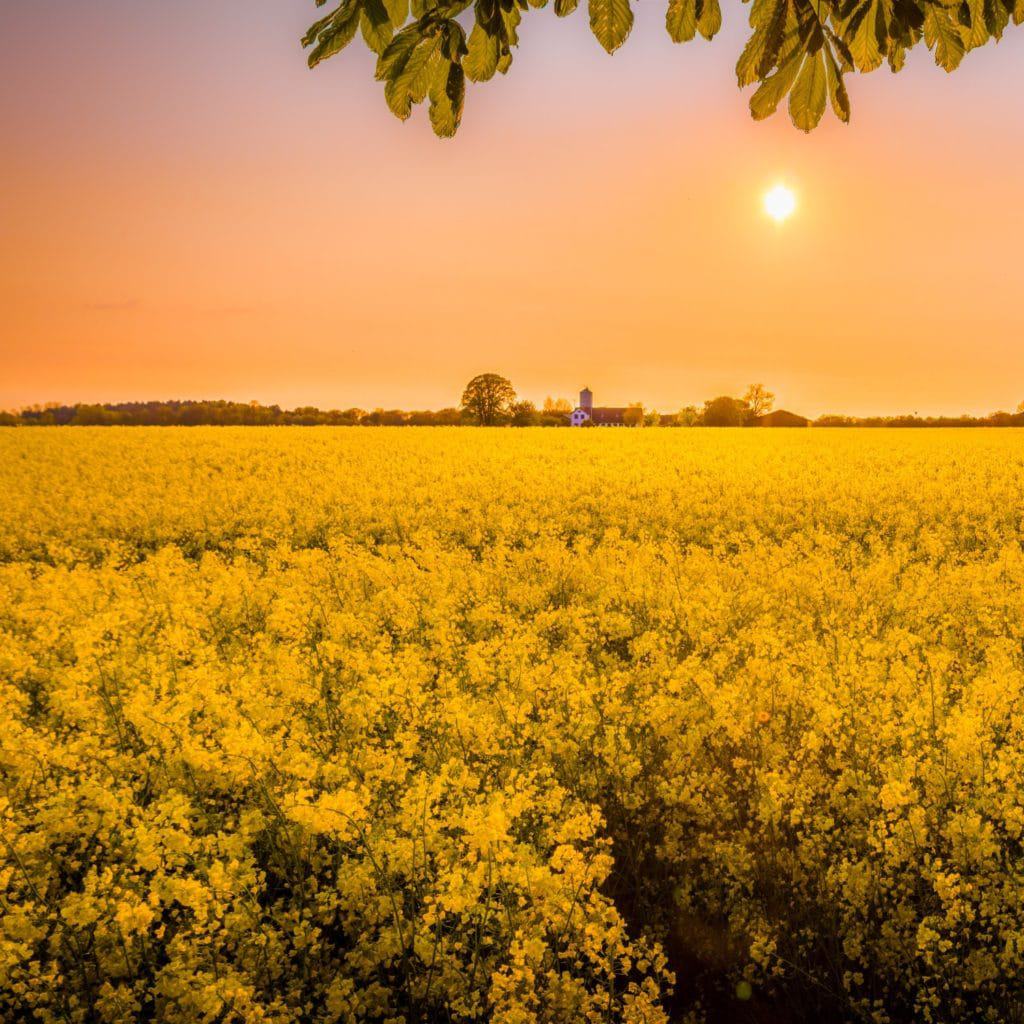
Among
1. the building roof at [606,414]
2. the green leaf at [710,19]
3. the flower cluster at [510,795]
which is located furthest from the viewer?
the building roof at [606,414]

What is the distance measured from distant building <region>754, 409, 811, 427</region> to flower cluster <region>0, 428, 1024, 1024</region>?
8504cm

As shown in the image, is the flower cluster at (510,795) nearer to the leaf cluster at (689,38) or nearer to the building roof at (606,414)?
the leaf cluster at (689,38)

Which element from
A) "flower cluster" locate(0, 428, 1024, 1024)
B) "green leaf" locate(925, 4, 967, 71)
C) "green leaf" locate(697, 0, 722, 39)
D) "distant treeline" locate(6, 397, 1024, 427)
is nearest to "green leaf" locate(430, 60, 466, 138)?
"green leaf" locate(697, 0, 722, 39)

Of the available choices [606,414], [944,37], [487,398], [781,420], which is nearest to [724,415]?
[781,420]

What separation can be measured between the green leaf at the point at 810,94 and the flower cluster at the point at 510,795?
280 centimetres

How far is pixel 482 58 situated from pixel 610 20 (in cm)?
56

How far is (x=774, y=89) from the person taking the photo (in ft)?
8.71

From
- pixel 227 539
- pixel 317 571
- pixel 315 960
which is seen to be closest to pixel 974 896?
pixel 315 960

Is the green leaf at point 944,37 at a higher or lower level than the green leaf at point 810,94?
higher

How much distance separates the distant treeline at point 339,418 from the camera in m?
59.1

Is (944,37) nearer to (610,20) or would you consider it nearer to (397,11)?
(610,20)

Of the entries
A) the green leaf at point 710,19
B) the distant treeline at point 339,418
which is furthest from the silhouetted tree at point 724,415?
the green leaf at point 710,19

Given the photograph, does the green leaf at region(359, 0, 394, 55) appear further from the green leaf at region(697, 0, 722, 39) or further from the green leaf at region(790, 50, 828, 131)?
the green leaf at region(790, 50, 828, 131)

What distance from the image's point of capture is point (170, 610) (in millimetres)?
6684
